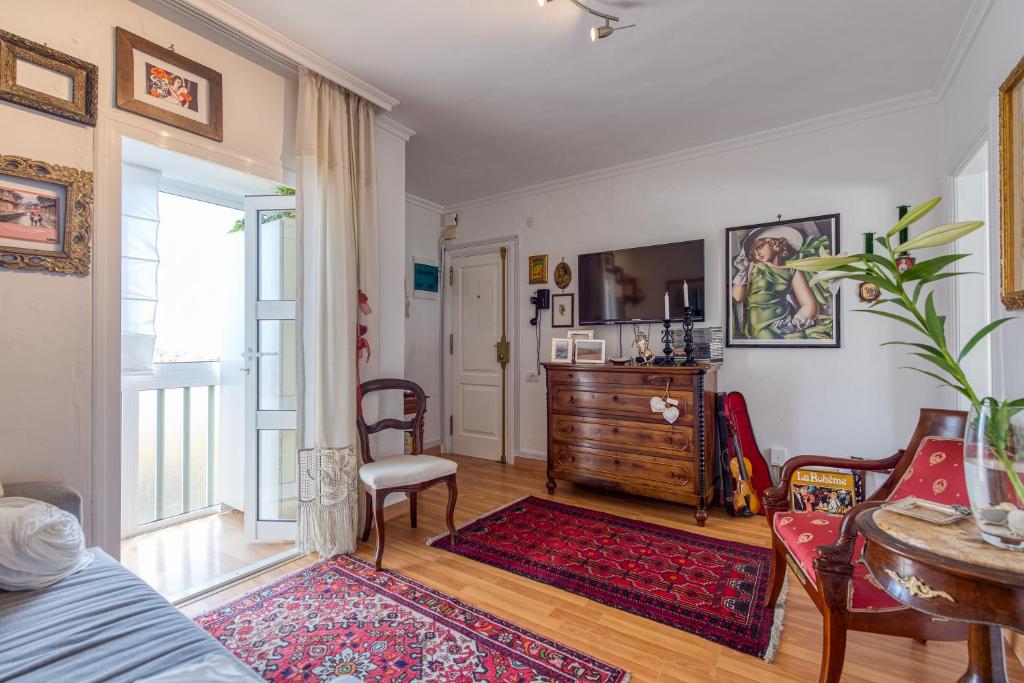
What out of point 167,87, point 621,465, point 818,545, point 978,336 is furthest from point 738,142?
point 167,87

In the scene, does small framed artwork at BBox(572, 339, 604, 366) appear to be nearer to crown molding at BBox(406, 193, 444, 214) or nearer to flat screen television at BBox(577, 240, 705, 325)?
flat screen television at BBox(577, 240, 705, 325)

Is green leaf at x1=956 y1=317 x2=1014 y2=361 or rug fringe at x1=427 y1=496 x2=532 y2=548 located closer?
green leaf at x1=956 y1=317 x2=1014 y2=361

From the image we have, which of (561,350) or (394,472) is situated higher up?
(561,350)

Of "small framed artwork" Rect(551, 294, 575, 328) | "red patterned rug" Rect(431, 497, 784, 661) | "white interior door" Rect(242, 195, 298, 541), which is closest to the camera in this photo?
"red patterned rug" Rect(431, 497, 784, 661)

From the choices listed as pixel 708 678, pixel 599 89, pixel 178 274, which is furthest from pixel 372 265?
pixel 708 678

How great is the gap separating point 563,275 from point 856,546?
3155 millimetres

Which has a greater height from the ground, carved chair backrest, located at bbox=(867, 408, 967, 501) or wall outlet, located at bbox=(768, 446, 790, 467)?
carved chair backrest, located at bbox=(867, 408, 967, 501)

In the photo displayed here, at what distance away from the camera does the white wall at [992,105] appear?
5.75ft

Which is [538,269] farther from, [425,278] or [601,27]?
[601,27]

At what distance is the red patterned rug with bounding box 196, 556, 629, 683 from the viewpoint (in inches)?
65.7

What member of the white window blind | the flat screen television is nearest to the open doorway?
the white window blind

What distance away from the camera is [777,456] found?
3299 millimetres

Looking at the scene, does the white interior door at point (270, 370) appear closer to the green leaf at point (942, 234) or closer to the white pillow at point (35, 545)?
the white pillow at point (35, 545)

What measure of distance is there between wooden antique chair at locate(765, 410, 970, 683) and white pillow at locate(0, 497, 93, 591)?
2.31m
